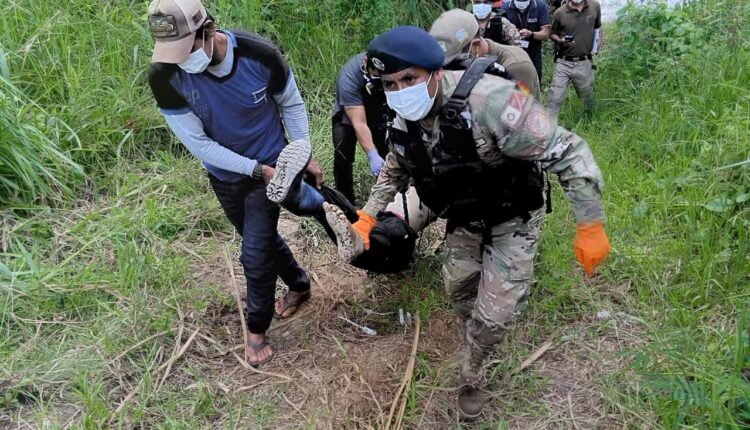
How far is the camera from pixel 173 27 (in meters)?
2.26

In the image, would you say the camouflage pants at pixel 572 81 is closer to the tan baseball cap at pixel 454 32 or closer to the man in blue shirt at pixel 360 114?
the man in blue shirt at pixel 360 114

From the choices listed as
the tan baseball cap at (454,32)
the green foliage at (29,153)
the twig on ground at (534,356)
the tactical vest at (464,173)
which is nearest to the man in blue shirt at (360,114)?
the tan baseball cap at (454,32)

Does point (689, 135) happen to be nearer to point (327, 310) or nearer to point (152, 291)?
point (327, 310)

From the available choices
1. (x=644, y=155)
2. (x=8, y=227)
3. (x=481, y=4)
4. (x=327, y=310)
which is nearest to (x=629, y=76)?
(x=644, y=155)

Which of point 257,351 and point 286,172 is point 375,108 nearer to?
point 286,172

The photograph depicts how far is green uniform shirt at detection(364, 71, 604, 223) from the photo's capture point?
6.64 ft

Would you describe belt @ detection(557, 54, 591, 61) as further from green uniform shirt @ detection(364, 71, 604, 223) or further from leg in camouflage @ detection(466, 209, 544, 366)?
green uniform shirt @ detection(364, 71, 604, 223)

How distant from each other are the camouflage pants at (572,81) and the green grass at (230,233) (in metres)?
0.16

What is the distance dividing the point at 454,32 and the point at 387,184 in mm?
979

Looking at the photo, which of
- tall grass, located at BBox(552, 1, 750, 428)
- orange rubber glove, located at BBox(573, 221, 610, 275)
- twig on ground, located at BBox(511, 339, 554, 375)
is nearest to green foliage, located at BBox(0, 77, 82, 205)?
twig on ground, located at BBox(511, 339, 554, 375)

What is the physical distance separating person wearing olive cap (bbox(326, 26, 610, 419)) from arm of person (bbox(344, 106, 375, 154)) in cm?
102

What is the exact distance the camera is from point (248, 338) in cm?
302

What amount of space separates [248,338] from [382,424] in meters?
0.83

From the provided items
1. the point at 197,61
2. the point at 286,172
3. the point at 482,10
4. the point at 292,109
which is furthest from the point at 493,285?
the point at 482,10
